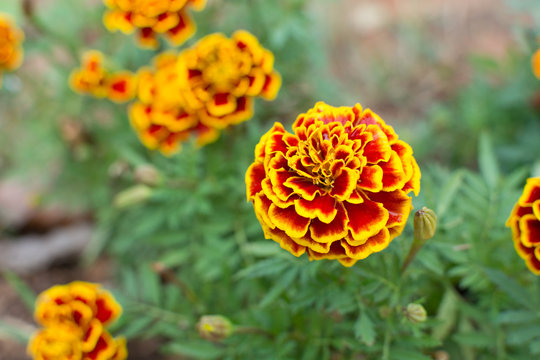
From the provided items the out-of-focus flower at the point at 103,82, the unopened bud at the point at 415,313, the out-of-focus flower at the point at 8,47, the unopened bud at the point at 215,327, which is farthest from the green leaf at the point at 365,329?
the out-of-focus flower at the point at 8,47

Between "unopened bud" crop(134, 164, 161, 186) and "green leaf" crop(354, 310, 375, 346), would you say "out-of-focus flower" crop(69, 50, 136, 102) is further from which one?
"green leaf" crop(354, 310, 375, 346)

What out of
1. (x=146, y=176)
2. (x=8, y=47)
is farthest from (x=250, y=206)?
(x=8, y=47)

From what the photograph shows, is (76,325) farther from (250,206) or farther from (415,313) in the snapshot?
(415,313)

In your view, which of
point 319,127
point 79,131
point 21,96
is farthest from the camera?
point 21,96

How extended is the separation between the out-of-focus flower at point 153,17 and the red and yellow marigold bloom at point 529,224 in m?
1.13

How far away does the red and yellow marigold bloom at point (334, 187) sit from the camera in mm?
940

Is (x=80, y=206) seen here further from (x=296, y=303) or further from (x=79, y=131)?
(x=296, y=303)

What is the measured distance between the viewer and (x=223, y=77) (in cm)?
153

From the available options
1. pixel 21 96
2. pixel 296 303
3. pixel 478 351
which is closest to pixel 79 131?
pixel 21 96

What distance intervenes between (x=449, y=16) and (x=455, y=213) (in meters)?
2.43

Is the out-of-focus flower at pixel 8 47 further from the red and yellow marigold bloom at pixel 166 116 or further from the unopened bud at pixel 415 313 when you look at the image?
the unopened bud at pixel 415 313

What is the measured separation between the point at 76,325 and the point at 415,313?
887 millimetres

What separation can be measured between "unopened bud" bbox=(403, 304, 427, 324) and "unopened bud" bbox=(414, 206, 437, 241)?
0.56 feet

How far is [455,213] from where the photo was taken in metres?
1.56
